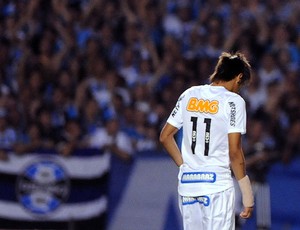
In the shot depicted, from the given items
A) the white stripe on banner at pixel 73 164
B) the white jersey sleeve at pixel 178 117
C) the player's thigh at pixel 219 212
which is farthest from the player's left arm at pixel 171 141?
the white stripe on banner at pixel 73 164

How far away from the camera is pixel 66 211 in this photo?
12.7 m

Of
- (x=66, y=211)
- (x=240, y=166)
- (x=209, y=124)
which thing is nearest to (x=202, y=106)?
(x=209, y=124)

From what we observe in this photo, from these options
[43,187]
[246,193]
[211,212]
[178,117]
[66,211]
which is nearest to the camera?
[246,193]

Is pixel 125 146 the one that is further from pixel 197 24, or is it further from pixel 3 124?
pixel 197 24

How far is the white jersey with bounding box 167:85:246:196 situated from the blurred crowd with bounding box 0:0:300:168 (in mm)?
4448

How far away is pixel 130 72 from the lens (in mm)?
13977

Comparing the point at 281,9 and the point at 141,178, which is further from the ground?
the point at 281,9

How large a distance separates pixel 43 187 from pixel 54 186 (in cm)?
14

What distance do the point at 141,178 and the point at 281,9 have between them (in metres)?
3.67

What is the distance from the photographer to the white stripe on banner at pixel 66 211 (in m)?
12.7

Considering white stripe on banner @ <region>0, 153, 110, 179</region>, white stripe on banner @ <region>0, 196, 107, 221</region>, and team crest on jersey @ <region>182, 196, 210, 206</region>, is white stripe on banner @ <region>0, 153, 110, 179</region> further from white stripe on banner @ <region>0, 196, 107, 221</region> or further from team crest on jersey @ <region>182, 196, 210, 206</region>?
team crest on jersey @ <region>182, 196, 210, 206</region>

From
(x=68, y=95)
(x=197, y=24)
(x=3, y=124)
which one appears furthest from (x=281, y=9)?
(x=3, y=124)

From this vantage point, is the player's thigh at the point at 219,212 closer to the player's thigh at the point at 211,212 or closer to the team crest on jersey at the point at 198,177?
the player's thigh at the point at 211,212

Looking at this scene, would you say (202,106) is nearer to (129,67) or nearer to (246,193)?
(246,193)
